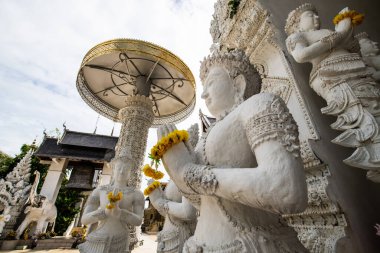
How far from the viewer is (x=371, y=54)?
6.44 ft

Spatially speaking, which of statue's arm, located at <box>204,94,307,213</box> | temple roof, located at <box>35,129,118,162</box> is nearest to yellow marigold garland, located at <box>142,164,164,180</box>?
statue's arm, located at <box>204,94,307,213</box>

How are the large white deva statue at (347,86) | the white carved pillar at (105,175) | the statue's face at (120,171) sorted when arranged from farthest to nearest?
the white carved pillar at (105,175) → the statue's face at (120,171) → the large white deva statue at (347,86)

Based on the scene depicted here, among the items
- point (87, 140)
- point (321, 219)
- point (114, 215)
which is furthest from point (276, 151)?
point (87, 140)

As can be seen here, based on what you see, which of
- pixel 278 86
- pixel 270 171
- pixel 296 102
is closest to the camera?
pixel 270 171

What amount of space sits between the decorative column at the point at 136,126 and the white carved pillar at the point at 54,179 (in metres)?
9.60

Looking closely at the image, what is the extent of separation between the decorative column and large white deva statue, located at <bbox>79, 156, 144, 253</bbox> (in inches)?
118

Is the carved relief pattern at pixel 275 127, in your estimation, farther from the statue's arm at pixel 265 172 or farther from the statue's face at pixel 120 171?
the statue's face at pixel 120 171

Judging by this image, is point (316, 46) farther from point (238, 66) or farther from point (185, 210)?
point (185, 210)

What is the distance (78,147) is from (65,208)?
14.9ft

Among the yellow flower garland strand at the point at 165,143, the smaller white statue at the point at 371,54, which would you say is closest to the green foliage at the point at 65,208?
the yellow flower garland strand at the point at 165,143

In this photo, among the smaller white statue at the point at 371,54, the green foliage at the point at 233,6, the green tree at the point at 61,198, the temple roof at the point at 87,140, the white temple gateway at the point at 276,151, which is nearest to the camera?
the white temple gateway at the point at 276,151

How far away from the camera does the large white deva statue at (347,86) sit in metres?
1.24

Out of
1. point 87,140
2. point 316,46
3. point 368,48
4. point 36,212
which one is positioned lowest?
point 36,212

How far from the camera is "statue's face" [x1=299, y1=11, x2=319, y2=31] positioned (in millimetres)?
1954
